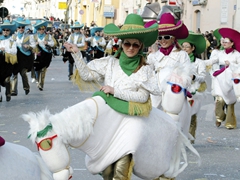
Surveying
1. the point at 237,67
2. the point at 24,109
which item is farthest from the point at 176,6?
the point at 237,67

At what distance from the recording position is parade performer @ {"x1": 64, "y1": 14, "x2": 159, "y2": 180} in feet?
20.2

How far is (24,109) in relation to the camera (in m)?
14.9

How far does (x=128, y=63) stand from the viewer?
6.45 metres

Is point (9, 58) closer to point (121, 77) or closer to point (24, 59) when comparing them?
point (24, 59)

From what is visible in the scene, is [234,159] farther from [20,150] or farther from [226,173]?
[20,150]

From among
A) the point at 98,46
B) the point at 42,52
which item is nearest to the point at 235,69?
the point at 42,52

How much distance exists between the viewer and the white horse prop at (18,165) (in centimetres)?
407

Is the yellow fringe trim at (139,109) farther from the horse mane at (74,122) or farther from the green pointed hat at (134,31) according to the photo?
the green pointed hat at (134,31)

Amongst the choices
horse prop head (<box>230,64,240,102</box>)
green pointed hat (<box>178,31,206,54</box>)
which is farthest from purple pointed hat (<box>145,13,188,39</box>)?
horse prop head (<box>230,64,240,102</box>)

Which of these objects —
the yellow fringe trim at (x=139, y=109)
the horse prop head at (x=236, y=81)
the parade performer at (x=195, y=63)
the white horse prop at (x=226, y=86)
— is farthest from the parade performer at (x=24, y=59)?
the yellow fringe trim at (x=139, y=109)

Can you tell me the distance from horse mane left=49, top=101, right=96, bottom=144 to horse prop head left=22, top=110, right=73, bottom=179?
49 mm

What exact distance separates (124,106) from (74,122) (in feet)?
2.06

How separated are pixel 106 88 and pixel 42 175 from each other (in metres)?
1.86

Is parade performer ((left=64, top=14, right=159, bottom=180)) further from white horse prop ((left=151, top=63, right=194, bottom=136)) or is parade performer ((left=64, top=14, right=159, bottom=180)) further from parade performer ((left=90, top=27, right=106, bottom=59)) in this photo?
parade performer ((left=90, top=27, right=106, bottom=59))
